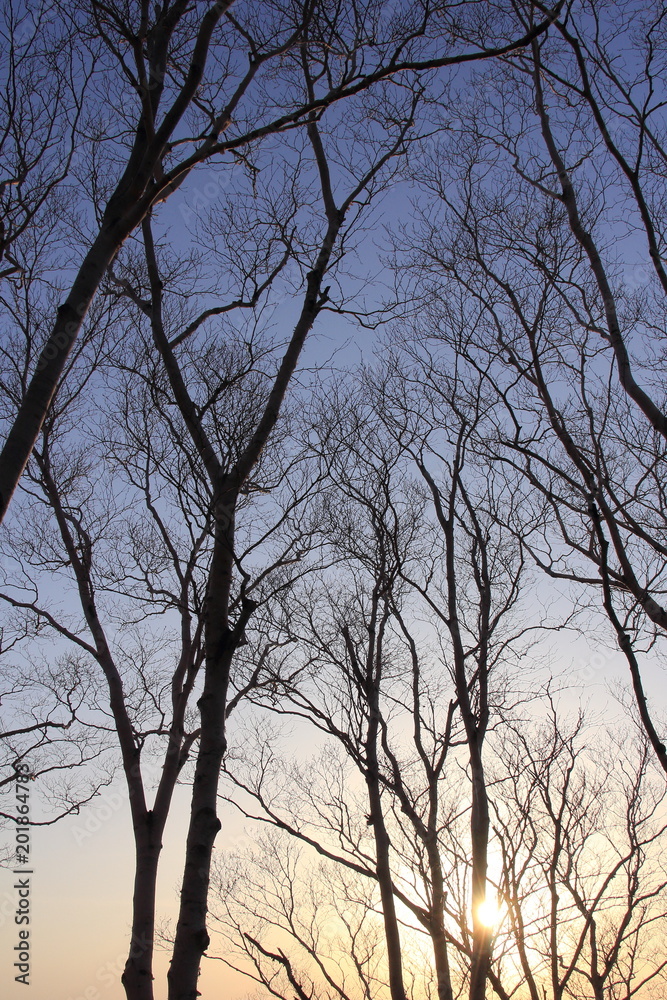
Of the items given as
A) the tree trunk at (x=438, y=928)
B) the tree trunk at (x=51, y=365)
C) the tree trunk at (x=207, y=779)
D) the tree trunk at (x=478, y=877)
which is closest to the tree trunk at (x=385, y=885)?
the tree trunk at (x=438, y=928)

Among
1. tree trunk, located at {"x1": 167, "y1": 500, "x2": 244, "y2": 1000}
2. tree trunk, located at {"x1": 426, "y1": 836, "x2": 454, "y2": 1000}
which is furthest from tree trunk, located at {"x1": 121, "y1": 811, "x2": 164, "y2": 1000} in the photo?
tree trunk, located at {"x1": 167, "y1": 500, "x2": 244, "y2": 1000}

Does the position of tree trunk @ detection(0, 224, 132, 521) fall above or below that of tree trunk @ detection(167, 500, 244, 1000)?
above

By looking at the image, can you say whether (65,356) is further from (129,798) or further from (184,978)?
(129,798)

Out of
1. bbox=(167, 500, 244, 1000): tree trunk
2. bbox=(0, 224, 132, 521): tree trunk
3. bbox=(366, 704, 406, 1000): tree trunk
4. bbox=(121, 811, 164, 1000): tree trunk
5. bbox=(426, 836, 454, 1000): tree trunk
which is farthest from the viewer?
bbox=(366, 704, 406, 1000): tree trunk

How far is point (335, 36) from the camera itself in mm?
5281

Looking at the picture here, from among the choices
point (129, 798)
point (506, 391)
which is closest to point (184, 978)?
point (129, 798)

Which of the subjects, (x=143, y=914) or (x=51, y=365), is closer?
(x=51, y=365)

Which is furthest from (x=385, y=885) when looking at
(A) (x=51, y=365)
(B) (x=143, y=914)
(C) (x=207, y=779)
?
(A) (x=51, y=365)

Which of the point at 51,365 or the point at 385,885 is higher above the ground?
the point at 51,365

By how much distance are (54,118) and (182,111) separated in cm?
144

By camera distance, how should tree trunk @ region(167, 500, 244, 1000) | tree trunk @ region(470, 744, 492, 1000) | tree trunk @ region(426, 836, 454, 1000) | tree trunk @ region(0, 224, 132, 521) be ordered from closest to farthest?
1. tree trunk @ region(0, 224, 132, 521)
2. tree trunk @ region(167, 500, 244, 1000)
3. tree trunk @ region(470, 744, 492, 1000)
4. tree trunk @ region(426, 836, 454, 1000)

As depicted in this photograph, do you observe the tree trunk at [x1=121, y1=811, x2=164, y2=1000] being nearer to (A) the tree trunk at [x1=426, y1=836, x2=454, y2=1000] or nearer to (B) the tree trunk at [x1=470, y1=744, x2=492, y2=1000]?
(A) the tree trunk at [x1=426, y1=836, x2=454, y2=1000]

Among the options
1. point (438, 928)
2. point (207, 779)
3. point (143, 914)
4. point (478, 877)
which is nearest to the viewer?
point (207, 779)

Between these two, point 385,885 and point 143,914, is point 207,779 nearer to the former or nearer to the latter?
point 143,914
